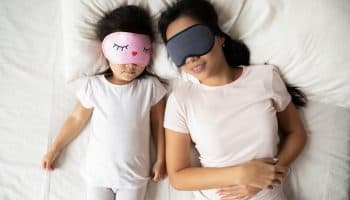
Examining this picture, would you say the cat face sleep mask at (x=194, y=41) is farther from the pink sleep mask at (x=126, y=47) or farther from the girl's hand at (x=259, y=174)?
the girl's hand at (x=259, y=174)

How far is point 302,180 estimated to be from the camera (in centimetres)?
113

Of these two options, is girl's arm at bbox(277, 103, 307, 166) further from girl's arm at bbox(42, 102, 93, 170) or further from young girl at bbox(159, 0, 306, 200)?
girl's arm at bbox(42, 102, 93, 170)

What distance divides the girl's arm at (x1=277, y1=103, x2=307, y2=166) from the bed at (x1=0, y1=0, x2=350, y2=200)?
0.04 m

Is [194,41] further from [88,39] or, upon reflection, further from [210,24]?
[88,39]

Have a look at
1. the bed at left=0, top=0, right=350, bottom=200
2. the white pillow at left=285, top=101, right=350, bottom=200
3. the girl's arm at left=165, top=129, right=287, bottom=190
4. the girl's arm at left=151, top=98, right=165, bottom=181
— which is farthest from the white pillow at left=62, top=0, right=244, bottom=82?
the white pillow at left=285, top=101, right=350, bottom=200

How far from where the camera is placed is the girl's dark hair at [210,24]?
1.06 m

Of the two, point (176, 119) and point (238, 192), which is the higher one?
point (176, 119)

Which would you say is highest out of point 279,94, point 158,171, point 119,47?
point 119,47

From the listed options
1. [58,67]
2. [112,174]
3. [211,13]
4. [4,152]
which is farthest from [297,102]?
[4,152]

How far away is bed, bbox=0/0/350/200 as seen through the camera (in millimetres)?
1075

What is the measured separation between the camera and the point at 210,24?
3.48 feet

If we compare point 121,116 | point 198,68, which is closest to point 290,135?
point 198,68

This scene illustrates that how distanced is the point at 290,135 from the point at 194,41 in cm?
39

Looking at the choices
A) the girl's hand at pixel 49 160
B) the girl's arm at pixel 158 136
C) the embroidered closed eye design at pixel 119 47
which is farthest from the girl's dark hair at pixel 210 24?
the girl's hand at pixel 49 160
